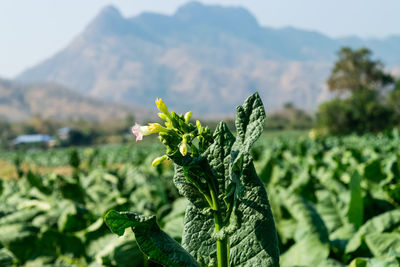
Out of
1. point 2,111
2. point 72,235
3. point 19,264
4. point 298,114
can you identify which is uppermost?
point 2,111

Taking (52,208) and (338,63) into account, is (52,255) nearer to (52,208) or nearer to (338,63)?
(52,208)

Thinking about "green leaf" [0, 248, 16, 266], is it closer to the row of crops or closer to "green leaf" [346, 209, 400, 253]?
the row of crops

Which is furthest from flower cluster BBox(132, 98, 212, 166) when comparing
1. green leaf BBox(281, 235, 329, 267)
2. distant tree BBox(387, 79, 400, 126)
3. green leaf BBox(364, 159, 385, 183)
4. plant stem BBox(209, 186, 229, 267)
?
distant tree BBox(387, 79, 400, 126)

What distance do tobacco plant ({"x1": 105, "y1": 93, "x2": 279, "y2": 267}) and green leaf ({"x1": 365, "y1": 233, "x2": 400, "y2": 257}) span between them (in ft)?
2.62

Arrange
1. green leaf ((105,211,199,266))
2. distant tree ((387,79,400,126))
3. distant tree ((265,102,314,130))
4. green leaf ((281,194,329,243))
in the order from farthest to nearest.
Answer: distant tree ((265,102,314,130)) < distant tree ((387,79,400,126)) < green leaf ((281,194,329,243)) < green leaf ((105,211,199,266))

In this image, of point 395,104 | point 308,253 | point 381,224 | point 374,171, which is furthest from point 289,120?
point 308,253

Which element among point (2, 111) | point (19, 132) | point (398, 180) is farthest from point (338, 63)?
point (2, 111)

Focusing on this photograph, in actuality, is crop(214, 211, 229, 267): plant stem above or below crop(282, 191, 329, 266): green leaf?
above

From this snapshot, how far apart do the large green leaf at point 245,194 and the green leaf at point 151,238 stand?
0.26ft

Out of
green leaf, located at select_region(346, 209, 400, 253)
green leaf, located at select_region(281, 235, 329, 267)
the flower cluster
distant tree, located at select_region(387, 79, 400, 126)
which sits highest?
distant tree, located at select_region(387, 79, 400, 126)

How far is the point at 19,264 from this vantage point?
1880 millimetres

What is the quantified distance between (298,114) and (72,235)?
301ft

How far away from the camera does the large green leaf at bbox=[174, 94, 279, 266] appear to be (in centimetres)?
79

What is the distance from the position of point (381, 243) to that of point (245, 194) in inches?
34.6
